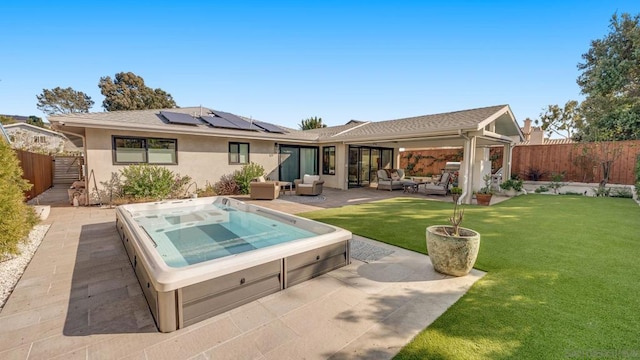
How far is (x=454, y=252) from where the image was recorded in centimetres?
379

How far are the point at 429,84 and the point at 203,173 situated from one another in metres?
12.2

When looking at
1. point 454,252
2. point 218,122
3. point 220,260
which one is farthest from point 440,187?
point 220,260

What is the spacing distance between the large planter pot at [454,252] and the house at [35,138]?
2826cm

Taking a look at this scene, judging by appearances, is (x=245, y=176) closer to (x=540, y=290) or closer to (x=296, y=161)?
(x=296, y=161)

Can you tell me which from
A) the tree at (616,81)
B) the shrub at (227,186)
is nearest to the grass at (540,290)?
the shrub at (227,186)

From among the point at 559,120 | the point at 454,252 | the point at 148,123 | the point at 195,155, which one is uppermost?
the point at 559,120

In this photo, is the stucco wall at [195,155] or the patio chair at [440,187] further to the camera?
the patio chair at [440,187]

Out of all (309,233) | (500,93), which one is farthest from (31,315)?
(500,93)

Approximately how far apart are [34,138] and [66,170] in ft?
37.3

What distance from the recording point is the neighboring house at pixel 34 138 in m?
22.6

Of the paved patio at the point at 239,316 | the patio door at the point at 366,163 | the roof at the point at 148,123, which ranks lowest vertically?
the paved patio at the point at 239,316

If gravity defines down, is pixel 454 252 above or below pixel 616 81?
below

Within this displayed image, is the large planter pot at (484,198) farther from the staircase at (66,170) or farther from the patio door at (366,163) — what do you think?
the staircase at (66,170)

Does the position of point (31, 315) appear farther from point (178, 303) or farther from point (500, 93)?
point (500, 93)
